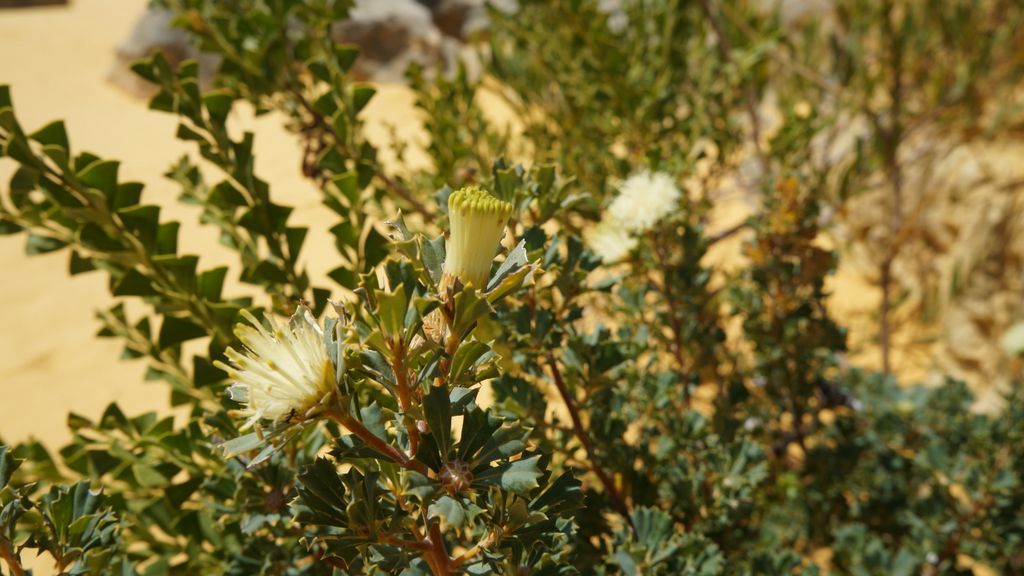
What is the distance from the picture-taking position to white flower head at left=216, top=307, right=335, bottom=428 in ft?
1.71

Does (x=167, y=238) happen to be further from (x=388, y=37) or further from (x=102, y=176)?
(x=388, y=37)

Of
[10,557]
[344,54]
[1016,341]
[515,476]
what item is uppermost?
[1016,341]

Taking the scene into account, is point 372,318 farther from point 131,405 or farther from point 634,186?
point 131,405

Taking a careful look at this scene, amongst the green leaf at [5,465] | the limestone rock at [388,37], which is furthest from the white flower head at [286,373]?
the limestone rock at [388,37]

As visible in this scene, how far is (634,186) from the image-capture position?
3.52 feet

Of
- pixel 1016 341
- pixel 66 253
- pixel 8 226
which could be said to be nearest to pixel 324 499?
pixel 8 226

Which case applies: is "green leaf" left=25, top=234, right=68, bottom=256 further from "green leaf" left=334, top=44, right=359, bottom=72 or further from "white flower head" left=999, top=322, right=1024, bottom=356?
"white flower head" left=999, top=322, right=1024, bottom=356

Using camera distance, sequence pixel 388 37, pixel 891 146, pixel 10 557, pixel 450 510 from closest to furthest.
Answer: pixel 450 510 < pixel 10 557 < pixel 891 146 < pixel 388 37

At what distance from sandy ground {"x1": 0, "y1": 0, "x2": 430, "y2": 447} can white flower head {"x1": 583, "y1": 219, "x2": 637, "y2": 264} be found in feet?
2.04

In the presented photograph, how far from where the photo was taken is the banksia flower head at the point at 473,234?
0.55 meters

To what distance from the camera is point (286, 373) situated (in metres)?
0.53

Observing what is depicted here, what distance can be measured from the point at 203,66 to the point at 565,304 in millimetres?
6391

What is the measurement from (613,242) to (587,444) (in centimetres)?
36

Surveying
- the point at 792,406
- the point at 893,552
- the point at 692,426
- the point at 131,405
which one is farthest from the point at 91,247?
the point at 131,405
